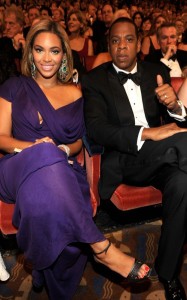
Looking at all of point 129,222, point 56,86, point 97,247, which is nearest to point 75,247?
point 97,247

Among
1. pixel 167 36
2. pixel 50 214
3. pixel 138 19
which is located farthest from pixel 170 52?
pixel 138 19

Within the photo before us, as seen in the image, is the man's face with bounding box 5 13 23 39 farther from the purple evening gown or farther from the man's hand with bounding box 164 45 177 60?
the purple evening gown

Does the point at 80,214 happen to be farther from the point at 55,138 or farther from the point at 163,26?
the point at 163,26

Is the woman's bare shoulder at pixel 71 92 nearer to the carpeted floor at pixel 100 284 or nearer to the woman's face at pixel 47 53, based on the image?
the woman's face at pixel 47 53

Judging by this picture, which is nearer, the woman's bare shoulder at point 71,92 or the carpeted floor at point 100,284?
the carpeted floor at point 100,284

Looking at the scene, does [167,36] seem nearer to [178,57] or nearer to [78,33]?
[178,57]

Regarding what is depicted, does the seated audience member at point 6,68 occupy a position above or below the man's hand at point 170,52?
above

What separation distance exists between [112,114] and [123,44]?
0.44 meters

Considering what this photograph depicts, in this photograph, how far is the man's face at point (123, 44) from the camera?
231cm

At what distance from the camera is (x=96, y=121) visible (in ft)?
7.07

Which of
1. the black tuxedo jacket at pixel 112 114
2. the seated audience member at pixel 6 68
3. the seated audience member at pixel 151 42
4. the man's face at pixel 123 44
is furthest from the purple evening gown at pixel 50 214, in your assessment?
the seated audience member at pixel 151 42

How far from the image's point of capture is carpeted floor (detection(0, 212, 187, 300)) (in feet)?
6.03

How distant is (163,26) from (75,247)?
2.71 meters

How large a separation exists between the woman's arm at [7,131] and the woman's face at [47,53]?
11.4 inches
